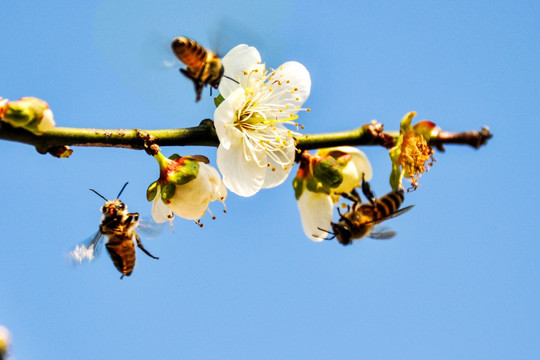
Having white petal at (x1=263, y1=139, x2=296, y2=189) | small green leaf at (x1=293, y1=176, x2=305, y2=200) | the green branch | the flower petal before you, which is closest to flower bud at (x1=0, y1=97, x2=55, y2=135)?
the green branch

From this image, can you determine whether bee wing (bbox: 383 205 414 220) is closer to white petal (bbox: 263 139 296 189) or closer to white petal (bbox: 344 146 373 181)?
white petal (bbox: 344 146 373 181)

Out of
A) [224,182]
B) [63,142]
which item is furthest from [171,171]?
[63,142]

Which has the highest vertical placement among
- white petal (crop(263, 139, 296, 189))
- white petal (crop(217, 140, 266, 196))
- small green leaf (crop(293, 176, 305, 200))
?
small green leaf (crop(293, 176, 305, 200))

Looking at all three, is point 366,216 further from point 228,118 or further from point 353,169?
point 228,118

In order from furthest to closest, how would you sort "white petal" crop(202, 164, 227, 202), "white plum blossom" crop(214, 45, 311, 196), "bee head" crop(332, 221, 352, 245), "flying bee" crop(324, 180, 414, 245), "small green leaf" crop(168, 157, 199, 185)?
"bee head" crop(332, 221, 352, 245)
"flying bee" crop(324, 180, 414, 245)
"white plum blossom" crop(214, 45, 311, 196)
"white petal" crop(202, 164, 227, 202)
"small green leaf" crop(168, 157, 199, 185)

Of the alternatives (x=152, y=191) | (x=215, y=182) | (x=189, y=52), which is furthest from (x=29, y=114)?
(x=215, y=182)

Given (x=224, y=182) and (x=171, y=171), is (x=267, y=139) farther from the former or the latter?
(x=171, y=171)
